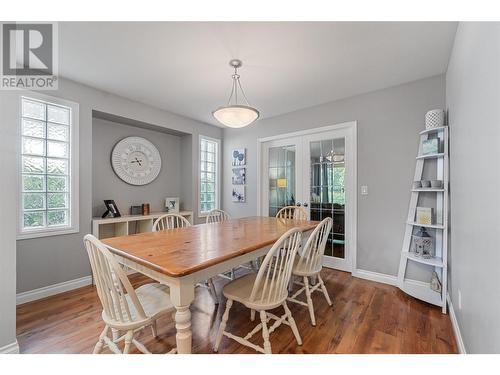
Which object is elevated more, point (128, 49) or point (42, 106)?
point (128, 49)

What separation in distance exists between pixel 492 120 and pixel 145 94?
10.7 ft

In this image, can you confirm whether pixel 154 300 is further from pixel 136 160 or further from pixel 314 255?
pixel 136 160

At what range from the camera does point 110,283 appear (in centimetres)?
116

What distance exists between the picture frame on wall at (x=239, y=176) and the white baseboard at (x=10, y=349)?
3.26 metres

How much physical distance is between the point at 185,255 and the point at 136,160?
270cm

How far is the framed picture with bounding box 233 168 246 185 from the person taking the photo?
4188 millimetres

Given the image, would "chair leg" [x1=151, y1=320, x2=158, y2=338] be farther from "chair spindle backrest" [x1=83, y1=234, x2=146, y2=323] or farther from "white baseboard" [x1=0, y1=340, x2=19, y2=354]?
"white baseboard" [x1=0, y1=340, x2=19, y2=354]

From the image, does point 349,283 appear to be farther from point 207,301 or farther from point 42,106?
point 42,106

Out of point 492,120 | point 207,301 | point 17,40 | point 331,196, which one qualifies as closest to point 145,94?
point 17,40

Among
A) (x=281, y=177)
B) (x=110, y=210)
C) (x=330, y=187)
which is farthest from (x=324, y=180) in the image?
(x=110, y=210)

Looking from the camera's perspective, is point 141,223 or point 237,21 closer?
point 237,21

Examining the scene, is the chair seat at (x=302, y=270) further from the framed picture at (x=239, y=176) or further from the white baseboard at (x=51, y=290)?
the white baseboard at (x=51, y=290)
